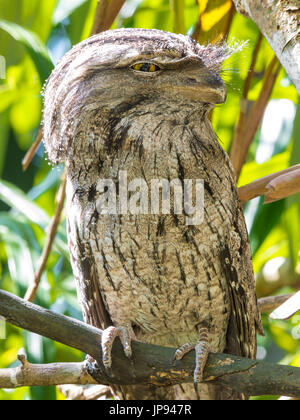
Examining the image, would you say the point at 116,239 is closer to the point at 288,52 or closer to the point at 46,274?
the point at 288,52

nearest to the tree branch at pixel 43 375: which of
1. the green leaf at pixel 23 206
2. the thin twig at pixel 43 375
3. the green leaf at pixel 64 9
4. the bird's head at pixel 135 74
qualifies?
the thin twig at pixel 43 375

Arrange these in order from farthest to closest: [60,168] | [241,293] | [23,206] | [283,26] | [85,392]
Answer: [23,206] < [85,392] < [60,168] < [241,293] < [283,26]

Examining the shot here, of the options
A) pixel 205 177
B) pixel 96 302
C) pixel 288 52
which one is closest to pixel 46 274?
pixel 96 302

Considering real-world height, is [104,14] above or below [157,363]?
above

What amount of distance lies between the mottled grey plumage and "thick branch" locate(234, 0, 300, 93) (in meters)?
0.29

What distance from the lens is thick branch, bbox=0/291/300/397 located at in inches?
53.7

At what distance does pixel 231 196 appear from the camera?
1892 millimetres

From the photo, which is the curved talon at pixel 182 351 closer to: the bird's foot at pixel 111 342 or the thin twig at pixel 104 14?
the bird's foot at pixel 111 342

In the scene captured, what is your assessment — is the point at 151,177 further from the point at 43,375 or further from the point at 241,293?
the point at 43,375

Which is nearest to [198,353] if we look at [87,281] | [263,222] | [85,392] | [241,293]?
[241,293]

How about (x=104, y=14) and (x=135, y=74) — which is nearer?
(x=135, y=74)

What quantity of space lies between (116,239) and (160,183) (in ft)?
0.71

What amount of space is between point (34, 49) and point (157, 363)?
1298 mm

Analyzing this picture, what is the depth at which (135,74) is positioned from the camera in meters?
1.67
